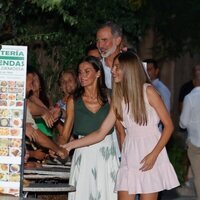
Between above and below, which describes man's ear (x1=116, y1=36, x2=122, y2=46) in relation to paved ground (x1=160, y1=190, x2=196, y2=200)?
above

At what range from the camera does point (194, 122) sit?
1197cm

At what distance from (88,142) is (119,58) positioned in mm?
809

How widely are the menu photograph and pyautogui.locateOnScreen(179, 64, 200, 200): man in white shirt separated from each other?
4117mm

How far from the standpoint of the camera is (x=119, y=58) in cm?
851

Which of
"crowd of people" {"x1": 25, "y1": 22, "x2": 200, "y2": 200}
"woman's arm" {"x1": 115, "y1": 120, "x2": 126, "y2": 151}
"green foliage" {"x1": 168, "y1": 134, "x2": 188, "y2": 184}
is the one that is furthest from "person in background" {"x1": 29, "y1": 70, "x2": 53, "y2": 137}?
"green foliage" {"x1": 168, "y1": 134, "x2": 188, "y2": 184}

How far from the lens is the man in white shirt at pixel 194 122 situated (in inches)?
468

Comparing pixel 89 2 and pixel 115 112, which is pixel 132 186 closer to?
pixel 115 112

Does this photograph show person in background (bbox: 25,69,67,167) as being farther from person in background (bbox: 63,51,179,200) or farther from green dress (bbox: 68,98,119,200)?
person in background (bbox: 63,51,179,200)

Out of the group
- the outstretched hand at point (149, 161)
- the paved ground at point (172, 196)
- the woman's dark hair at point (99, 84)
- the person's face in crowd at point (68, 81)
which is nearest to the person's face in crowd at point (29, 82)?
the woman's dark hair at point (99, 84)

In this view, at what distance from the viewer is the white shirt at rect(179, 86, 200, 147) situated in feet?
39.0

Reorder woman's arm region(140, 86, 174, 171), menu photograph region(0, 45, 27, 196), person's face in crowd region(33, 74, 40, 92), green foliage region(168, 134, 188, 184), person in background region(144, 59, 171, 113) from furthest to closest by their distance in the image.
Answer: green foliage region(168, 134, 188, 184) < person in background region(144, 59, 171, 113) < person's face in crowd region(33, 74, 40, 92) < woman's arm region(140, 86, 174, 171) < menu photograph region(0, 45, 27, 196)

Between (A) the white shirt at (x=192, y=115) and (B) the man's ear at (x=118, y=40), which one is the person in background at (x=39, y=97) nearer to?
(B) the man's ear at (x=118, y=40)

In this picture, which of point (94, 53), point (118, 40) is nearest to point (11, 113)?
point (118, 40)

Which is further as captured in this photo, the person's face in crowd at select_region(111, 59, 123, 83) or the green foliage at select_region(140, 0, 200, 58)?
the green foliage at select_region(140, 0, 200, 58)
